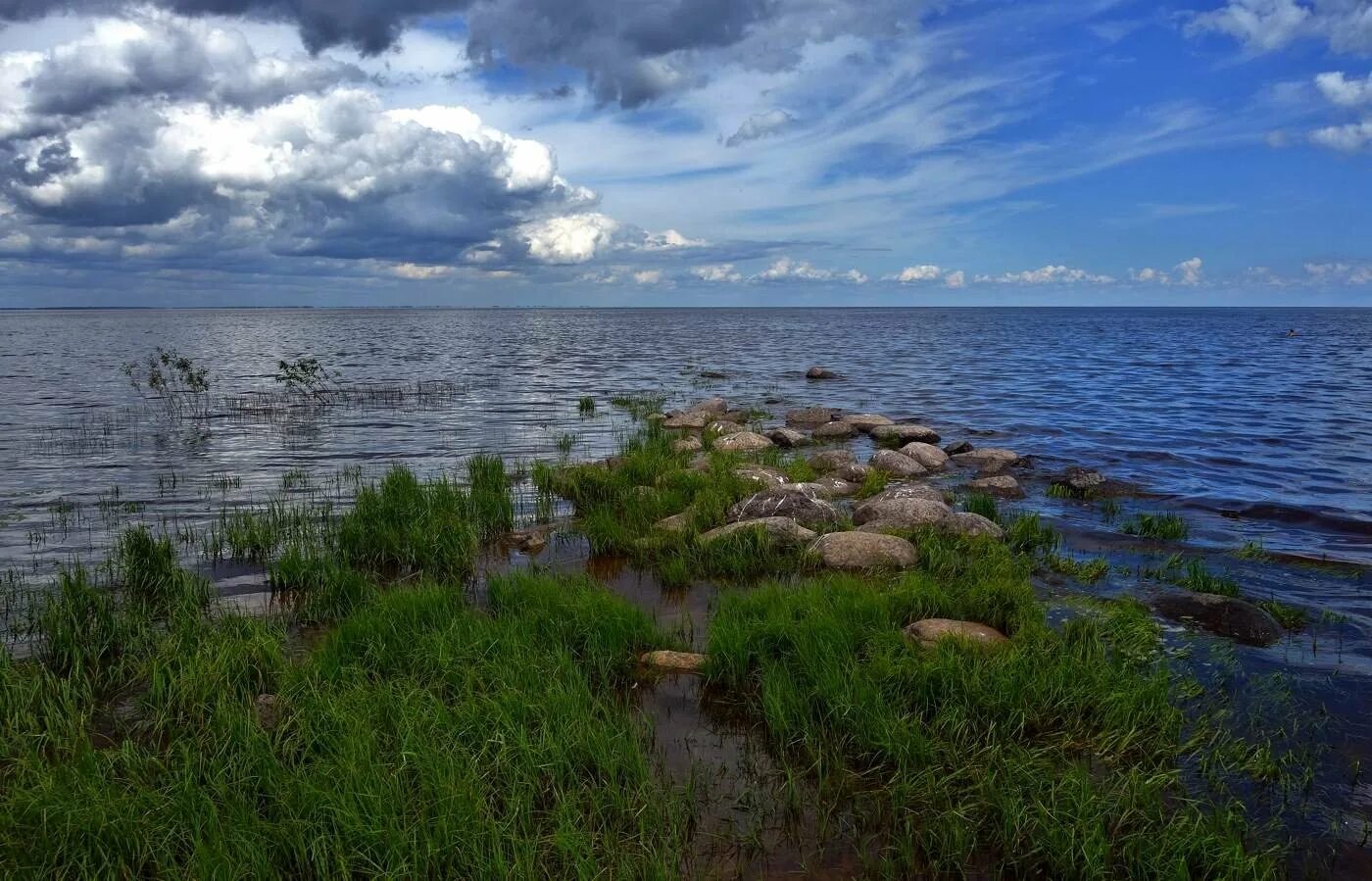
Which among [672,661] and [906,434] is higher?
[906,434]

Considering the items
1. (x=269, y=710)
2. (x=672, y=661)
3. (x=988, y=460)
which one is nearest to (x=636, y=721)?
(x=672, y=661)

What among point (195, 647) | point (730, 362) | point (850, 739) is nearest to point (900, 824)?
point (850, 739)

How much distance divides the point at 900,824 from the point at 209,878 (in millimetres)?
4145

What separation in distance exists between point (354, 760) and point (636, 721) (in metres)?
2.21

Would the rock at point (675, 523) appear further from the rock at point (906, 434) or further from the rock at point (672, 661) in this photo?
the rock at point (906, 434)

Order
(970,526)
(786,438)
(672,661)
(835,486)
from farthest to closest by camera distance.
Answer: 1. (786,438)
2. (835,486)
3. (970,526)
4. (672,661)

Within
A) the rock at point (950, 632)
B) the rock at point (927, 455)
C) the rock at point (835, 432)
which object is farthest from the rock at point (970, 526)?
the rock at point (835, 432)

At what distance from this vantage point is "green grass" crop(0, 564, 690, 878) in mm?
4594

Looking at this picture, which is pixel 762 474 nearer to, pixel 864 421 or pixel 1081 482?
pixel 1081 482

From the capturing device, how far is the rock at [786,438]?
21.5m

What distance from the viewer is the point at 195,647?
736cm

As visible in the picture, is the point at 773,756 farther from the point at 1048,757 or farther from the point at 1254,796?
the point at 1254,796

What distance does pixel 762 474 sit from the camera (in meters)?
15.2

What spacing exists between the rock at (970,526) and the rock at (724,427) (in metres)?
8.85
